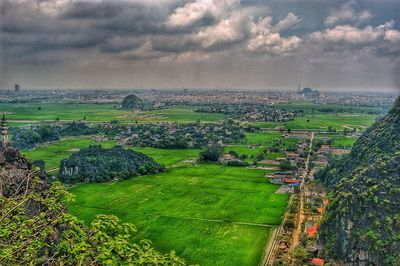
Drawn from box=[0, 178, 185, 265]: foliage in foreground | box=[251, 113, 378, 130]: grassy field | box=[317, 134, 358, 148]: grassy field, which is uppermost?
box=[0, 178, 185, 265]: foliage in foreground

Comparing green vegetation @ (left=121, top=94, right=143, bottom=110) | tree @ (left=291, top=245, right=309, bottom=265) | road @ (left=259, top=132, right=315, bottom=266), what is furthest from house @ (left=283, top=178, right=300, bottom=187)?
green vegetation @ (left=121, top=94, right=143, bottom=110)

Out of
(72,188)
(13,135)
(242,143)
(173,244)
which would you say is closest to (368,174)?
(173,244)

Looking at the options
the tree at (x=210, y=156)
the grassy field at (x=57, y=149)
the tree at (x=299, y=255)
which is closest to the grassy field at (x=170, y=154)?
the tree at (x=210, y=156)

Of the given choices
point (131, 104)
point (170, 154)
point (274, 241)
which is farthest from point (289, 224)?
point (131, 104)

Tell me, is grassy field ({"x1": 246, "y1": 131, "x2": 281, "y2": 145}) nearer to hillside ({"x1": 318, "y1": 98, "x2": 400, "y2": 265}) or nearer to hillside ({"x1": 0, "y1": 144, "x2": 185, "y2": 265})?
hillside ({"x1": 318, "y1": 98, "x2": 400, "y2": 265})

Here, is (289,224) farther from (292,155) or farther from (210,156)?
(292,155)

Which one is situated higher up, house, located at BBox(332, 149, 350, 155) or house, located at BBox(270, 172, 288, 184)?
house, located at BBox(332, 149, 350, 155)

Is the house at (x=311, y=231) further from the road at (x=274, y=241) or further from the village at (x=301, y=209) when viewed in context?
the road at (x=274, y=241)

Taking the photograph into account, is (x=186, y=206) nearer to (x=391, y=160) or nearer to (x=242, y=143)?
(x=391, y=160)
